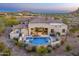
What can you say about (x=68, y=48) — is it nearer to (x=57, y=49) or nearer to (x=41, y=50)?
(x=57, y=49)

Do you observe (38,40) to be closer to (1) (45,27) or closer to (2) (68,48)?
(1) (45,27)

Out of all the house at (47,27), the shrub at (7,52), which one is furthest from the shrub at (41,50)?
the shrub at (7,52)

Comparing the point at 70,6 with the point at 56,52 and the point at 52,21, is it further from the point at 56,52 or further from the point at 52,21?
the point at 56,52

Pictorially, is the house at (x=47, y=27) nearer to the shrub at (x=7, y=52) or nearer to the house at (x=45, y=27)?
the house at (x=45, y=27)

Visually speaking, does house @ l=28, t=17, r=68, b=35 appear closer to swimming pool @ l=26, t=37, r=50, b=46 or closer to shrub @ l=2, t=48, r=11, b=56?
swimming pool @ l=26, t=37, r=50, b=46

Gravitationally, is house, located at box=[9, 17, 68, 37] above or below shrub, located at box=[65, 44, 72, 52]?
above

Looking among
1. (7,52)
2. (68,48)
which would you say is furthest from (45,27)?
(7,52)

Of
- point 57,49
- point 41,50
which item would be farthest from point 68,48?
point 41,50

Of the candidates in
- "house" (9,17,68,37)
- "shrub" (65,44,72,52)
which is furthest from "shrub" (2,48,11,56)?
"shrub" (65,44,72,52)

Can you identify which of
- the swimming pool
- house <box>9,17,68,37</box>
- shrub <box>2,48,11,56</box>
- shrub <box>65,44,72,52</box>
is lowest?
shrub <box>2,48,11,56</box>

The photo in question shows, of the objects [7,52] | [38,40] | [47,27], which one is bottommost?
[7,52]

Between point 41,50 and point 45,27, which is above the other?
point 45,27
